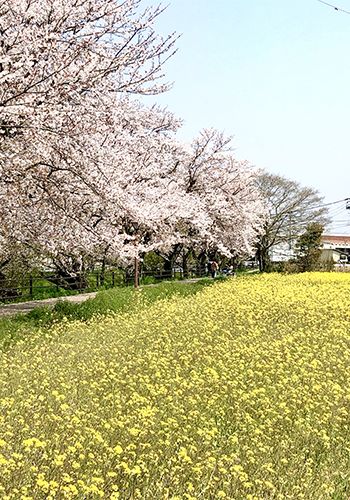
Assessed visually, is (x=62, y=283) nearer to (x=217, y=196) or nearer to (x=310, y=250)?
(x=217, y=196)

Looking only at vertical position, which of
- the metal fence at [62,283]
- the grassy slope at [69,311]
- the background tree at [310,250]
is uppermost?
the background tree at [310,250]

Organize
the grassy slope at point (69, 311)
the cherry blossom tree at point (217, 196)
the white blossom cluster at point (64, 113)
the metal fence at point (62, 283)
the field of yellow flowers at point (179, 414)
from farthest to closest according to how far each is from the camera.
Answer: the cherry blossom tree at point (217, 196) < the metal fence at point (62, 283) < the grassy slope at point (69, 311) < the white blossom cluster at point (64, 113) < the field of yellow flowers at point (179, 414)

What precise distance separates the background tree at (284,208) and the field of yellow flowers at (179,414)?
41.6 m

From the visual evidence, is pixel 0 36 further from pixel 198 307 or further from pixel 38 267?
pixel 38 267

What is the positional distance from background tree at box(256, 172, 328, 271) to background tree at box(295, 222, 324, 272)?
12.8m

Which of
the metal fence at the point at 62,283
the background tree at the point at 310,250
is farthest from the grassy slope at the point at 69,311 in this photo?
the background tree at the point at 310,250

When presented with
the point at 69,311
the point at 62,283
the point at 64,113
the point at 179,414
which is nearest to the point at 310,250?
the point at 62,283

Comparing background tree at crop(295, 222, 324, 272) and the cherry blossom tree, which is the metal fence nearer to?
the cherry blossom tree

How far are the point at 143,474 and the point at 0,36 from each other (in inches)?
316

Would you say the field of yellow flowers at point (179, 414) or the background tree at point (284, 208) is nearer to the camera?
the field of yellow flowers at point (179, 414)

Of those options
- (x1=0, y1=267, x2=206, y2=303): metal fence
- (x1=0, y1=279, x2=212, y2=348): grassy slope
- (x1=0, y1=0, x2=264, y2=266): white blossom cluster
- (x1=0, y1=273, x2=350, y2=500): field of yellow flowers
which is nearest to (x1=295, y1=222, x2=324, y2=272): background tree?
(x1=0, y1=267, x2=206, y2=303): metal fence

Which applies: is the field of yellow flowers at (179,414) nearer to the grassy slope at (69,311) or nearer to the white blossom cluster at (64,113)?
the grassy slope at (69,311)

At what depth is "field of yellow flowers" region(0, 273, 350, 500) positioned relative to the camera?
4199 millimetres

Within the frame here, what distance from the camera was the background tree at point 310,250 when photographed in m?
37.3
